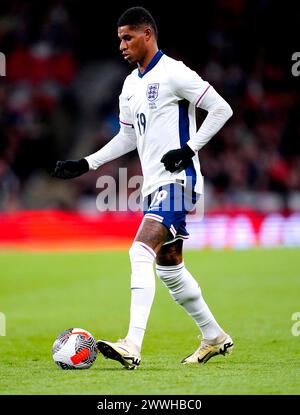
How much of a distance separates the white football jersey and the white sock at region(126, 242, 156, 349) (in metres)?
0.57

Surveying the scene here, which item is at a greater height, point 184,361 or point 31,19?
point 31,19

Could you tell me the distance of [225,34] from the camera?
26.7 m

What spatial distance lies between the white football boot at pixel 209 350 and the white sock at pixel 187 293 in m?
0.04

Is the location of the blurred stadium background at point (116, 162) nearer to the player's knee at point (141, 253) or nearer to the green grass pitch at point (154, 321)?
the green grass pitch at point (154, 321)

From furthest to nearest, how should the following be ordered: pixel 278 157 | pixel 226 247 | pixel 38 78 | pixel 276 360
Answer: pixel 38 78
pixel 278 157
pixel 226 247
pixel 276 360

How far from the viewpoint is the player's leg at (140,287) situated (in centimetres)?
670

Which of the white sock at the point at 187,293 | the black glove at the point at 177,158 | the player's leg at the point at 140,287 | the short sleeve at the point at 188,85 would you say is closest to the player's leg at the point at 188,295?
the white sock at the point at 187,293

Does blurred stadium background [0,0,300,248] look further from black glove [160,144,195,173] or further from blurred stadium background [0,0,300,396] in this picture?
black glove [160,144,195,173]

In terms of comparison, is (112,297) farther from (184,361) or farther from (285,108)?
(285,108)

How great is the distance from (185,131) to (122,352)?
176 cm

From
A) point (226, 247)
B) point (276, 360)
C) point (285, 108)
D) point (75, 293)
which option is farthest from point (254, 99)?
point (276, 360)

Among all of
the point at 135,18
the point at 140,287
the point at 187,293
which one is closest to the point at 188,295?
the point at 187,293

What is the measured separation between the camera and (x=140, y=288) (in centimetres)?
682

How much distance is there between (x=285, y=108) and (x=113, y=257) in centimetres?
793
